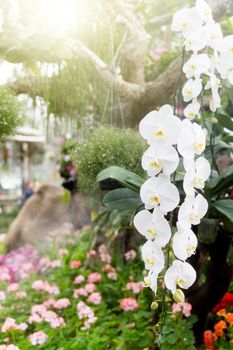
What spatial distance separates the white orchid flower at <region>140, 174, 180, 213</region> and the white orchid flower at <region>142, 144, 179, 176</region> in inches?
0.9

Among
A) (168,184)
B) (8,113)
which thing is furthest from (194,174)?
(8,113)

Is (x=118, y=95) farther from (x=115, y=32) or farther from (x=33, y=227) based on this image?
(x=33, y=227)

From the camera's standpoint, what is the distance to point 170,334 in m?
1.66

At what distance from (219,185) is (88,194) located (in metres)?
0.83

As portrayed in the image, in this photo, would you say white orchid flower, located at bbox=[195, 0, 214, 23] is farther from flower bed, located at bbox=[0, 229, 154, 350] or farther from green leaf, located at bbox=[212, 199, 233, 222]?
flower bed, located at bbox=[0, 229, 154, 350]

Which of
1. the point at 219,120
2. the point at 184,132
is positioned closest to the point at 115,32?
the point at 219,120

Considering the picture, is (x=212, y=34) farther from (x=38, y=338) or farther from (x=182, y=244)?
(x=38, y=338)

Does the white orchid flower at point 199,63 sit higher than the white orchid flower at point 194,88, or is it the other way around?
the white orchid flower at point 199,63

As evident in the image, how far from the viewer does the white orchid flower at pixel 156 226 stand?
94 centimetres

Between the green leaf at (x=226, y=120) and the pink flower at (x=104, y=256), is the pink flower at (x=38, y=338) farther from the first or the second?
the green leaf at (x=226, y=120)

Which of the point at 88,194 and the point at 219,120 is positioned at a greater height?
the point at 219,120

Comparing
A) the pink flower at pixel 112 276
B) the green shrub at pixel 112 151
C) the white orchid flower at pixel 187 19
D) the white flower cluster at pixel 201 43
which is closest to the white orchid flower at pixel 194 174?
the white flower cluster at pixel 201 43

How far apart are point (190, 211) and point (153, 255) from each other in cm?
14

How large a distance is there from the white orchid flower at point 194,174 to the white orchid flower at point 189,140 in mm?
25
